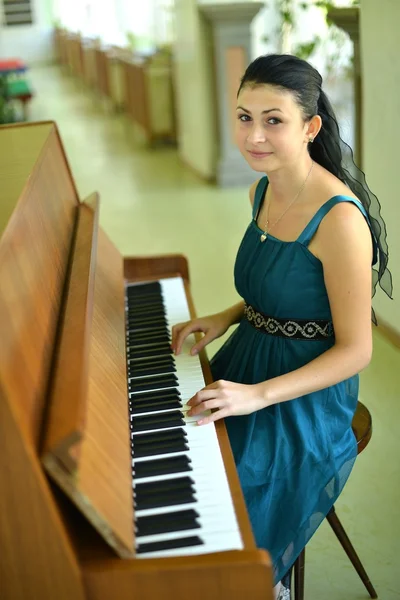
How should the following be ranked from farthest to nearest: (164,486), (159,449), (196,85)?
1. (196,85)
2. (159,449)
3. (164,486)

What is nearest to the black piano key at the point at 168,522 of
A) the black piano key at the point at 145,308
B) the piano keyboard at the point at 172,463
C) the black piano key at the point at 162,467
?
the piano keyboard at the point at 172,463

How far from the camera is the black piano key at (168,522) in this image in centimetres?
120

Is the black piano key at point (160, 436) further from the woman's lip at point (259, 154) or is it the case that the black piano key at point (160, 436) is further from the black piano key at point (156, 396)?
the woman's lip at point (259, 154)

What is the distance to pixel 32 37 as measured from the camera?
2266 cm

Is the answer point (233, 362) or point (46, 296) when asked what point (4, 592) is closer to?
point (46, 296)

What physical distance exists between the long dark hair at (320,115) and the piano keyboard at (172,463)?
54 centimetres

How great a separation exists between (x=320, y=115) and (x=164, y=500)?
0.96m

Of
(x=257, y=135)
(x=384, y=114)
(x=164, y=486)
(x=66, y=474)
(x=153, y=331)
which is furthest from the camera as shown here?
(x=384, y=114)

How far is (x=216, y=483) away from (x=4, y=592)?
379mm

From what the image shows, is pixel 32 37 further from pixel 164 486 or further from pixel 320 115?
pixel 164 486

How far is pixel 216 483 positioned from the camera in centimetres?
131

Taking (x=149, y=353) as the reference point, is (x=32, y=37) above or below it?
below

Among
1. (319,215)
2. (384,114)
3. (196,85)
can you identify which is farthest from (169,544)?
(196,85)

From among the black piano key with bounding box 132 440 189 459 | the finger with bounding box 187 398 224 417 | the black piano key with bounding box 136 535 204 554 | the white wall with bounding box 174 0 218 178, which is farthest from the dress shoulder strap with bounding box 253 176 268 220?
the white wall with bounding box 174 0 218 178
